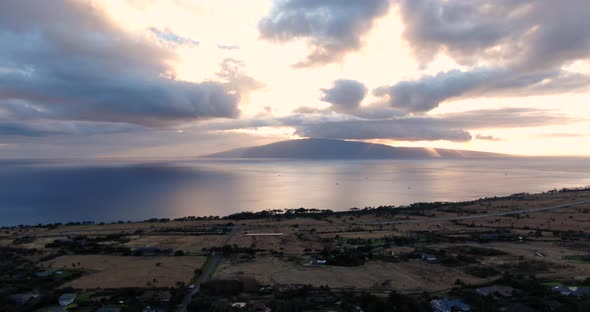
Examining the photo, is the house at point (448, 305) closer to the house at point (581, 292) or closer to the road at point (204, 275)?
the house at point (581, 292)

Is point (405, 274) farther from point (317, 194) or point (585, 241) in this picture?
point (317, 194)

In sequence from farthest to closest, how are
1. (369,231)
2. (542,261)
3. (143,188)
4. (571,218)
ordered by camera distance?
(143,188), (571,218), (369,231), (542,261)

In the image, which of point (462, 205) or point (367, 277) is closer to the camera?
point (367, 277)

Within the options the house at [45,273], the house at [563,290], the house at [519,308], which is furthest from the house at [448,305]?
the house at [45,273]

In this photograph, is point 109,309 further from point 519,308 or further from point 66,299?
point 519,308

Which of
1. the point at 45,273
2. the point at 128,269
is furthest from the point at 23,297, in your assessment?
the point at 128,269

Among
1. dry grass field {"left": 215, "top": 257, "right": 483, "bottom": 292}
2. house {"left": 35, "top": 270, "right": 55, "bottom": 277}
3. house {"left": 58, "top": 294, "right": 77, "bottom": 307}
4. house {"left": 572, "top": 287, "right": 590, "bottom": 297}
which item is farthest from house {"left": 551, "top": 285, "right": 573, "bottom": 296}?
→ house {"left": 35, "top": 270, "right": 55, "bottom": 277}

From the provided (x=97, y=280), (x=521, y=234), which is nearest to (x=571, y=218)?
(x=521, y=234)
